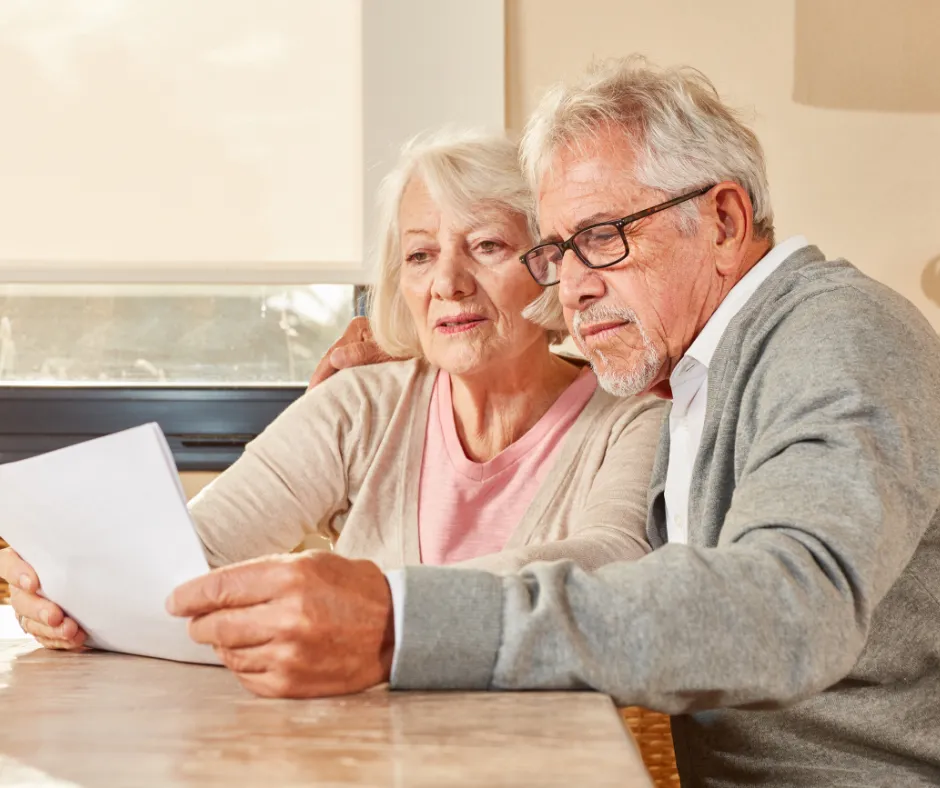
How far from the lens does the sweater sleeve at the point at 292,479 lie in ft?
5.73

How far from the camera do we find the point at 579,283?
144 cm

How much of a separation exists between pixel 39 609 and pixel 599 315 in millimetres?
740

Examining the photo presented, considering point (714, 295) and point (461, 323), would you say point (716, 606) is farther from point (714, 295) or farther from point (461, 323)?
point (461, 323)

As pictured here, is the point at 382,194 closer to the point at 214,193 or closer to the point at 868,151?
the point at 214,193

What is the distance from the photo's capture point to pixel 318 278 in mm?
2541

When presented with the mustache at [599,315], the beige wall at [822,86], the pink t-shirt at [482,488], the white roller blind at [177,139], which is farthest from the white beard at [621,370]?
the white roller blind at [177,139]

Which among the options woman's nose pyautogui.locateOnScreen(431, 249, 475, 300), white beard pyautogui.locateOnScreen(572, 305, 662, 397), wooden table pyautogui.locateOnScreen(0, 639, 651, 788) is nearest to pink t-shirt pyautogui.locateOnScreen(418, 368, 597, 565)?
woman's nose pyautogui.locateOnScreen(431, 249, 475, 300)

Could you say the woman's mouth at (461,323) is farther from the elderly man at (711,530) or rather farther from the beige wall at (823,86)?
the beige wall at (823,86)

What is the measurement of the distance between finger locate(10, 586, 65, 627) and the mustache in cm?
70

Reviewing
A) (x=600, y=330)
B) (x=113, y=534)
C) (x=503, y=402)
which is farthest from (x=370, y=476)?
(x=113, y=534)

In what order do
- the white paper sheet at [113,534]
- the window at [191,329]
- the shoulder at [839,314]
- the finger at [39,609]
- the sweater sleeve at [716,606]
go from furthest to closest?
the window at [191,329], the finger at [39,609], the shoulder at [839,314], the white paper sheet at [113,534], the sweater sleeve at [716,606]

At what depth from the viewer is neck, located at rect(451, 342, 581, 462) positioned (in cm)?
185

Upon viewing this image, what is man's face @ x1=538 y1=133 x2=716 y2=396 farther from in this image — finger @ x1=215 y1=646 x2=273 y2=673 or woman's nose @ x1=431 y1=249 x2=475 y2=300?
finger @ x1=215 y1=646 x2=273 y2=673

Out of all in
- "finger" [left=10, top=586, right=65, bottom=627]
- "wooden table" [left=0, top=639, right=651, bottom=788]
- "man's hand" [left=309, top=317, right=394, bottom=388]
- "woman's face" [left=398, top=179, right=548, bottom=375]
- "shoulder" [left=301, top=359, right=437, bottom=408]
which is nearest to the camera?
"wooden table" [left=0, top=639, right=651, bottom=788]
